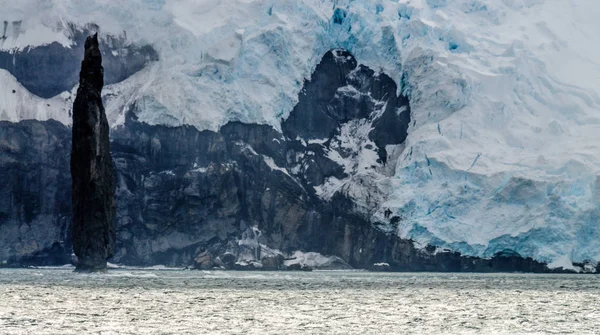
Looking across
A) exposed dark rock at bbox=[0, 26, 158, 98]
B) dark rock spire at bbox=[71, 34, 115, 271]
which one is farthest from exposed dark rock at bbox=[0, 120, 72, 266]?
dark rock spire at bbox=[71, 34, 115, 271]

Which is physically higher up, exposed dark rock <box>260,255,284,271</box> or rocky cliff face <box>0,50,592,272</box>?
rocky cliff face <box>0,50,592,272</box>

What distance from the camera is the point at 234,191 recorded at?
296ft

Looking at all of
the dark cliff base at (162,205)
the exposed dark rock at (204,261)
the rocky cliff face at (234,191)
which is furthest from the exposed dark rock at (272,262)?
the exposed dark rock at (204,261)

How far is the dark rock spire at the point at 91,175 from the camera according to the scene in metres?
57.3

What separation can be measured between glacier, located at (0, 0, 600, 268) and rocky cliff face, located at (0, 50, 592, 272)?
1457mm

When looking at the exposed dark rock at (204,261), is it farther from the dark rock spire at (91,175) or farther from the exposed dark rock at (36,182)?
the dark rock spire at (91,175)

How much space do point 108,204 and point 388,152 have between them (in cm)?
3859

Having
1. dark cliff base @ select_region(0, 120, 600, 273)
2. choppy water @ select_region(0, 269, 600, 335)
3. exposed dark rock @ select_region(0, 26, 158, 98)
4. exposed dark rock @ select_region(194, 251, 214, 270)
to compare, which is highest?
exposed dark rock @ select_region(0, 26, 158, 98)

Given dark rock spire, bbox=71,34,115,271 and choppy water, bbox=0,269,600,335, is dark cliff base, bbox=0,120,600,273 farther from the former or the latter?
choppy water, bbox=0,269,600,335

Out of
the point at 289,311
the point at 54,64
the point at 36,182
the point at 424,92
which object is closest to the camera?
the point at 289,311

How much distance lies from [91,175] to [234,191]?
33.7 m

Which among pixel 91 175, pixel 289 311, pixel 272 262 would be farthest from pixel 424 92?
pixel 289 311

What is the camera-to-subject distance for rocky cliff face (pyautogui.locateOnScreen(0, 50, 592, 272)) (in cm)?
8719

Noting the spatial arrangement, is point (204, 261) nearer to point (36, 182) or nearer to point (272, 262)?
point (272, 262)
